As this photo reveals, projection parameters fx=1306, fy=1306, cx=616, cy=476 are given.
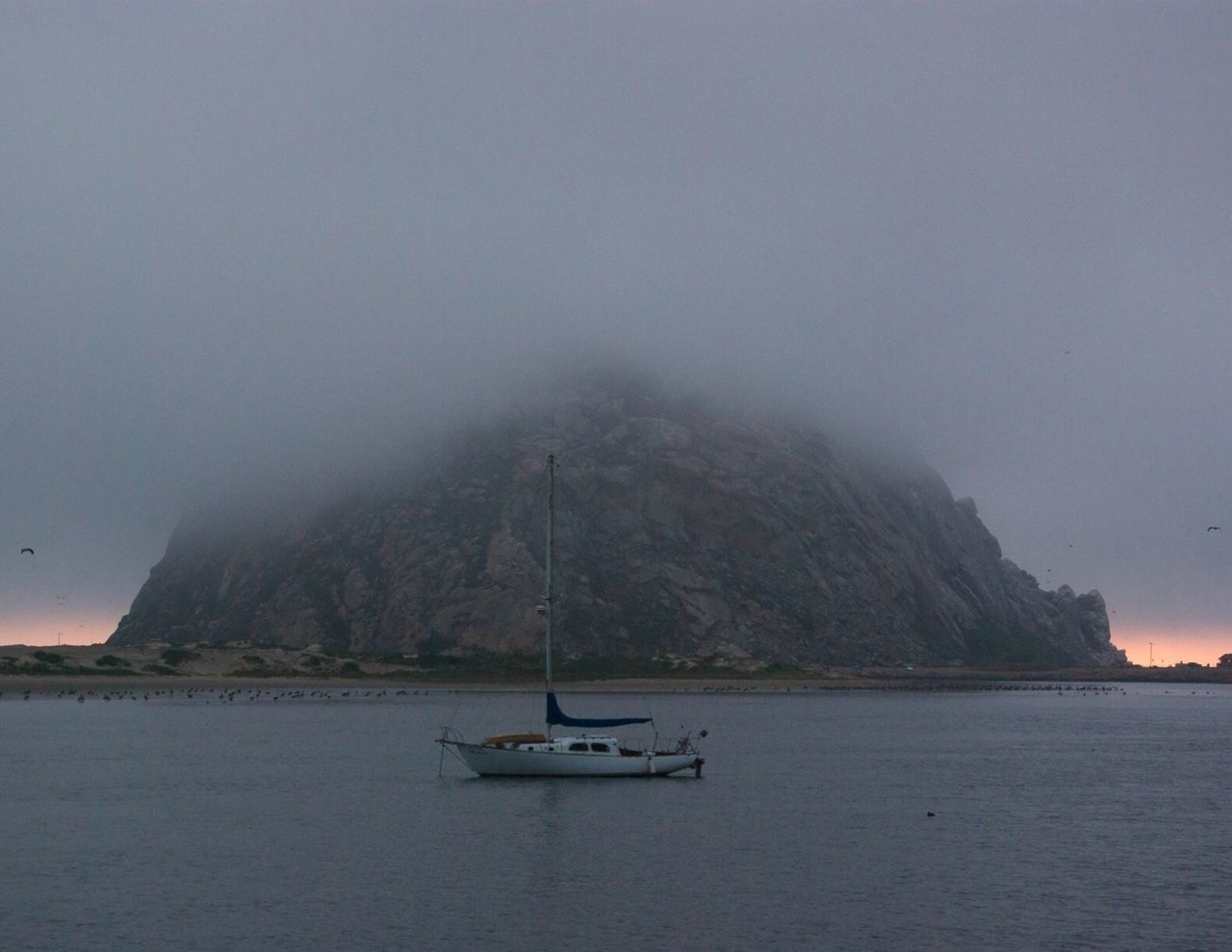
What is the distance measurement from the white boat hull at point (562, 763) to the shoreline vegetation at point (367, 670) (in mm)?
87975

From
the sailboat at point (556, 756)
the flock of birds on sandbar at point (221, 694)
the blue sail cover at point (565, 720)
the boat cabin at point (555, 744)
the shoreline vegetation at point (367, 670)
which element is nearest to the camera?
the sailboat at point (556, 756)

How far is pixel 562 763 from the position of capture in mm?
75812

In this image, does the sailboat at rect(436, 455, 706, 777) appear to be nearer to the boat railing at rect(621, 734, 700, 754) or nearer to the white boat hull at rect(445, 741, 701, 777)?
the white boat hull at rect(445, 741, 701, 777)

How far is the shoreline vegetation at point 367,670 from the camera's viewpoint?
171 metres

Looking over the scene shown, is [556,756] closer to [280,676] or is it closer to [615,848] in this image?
[615,848]

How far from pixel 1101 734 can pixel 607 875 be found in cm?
8546

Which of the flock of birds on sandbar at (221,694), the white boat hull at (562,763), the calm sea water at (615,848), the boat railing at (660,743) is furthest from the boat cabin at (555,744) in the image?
the flock of birds on sandbar at (221,694)

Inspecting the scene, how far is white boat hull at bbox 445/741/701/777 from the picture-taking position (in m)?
75.6

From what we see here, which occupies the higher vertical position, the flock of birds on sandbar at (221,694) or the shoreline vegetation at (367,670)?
the shoreline vegetation at (367,670)

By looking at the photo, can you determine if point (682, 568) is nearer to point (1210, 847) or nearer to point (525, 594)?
point (525, 594)

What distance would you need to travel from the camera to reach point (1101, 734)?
121375mm

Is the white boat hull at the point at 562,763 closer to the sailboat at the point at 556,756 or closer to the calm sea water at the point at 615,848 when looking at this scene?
the sailboat at the point at 556,756

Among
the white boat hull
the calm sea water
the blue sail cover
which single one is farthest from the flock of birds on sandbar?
the blue sail cover

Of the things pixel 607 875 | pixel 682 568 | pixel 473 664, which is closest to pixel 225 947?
pixel 607 875
